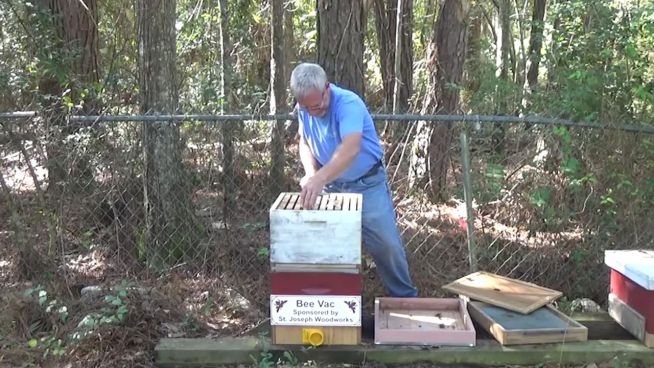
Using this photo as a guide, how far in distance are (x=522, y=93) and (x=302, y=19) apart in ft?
34.7

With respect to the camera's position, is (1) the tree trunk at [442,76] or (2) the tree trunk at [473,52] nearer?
(1) the tree trunk at [442,76]

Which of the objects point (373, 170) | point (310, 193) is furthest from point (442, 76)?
point (310, 193)

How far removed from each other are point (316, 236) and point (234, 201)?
1.56 meters

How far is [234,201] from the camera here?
16.8ft

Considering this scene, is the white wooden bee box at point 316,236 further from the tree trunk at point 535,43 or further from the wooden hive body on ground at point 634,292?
the tree trunk at point 535,43

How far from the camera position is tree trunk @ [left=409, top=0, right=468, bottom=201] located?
665 cm

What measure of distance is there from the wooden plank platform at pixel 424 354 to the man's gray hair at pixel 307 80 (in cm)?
162

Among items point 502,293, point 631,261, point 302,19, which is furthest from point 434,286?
point 302,19

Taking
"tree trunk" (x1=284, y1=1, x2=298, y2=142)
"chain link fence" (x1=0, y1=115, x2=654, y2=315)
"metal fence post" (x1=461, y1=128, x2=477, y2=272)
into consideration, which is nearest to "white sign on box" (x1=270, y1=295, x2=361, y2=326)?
"chain link fence" (x1=0, y1=115, x2=654, y2=315)

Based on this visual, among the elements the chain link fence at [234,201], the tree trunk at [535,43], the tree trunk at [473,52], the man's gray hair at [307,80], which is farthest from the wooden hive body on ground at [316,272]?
the tree trunk at [473,52]

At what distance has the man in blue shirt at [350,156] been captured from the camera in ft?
13.2

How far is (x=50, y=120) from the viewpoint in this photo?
15.8ft

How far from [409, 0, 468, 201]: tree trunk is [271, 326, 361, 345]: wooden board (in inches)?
114

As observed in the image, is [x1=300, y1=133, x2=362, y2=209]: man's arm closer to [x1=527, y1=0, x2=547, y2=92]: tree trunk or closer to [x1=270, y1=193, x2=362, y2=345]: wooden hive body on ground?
[x1=270, y1=193, x2=362, y2=345]: wooden hive body on ground
